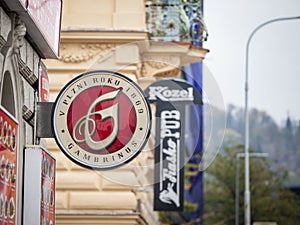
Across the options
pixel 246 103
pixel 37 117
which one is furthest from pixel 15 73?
pixel 246 103

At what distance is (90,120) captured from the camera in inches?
550

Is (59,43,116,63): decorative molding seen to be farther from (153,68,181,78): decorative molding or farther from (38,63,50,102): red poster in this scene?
(38,63,50,102): red poster

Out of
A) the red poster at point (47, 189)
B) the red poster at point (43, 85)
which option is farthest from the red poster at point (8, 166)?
the red poster at point (43, 85)

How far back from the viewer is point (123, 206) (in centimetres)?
2330

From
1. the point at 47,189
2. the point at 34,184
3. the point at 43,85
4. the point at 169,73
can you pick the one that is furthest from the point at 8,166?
the point at 169,73

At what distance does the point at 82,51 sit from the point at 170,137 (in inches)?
100

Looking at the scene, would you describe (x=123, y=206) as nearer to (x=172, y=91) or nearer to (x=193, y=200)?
(x=172, y=91)

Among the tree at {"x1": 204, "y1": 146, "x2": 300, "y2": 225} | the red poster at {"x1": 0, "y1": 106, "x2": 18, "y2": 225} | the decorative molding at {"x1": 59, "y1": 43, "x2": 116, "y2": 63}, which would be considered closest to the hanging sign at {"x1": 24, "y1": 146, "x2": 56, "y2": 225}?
the red poster at {"x1": 0, "y1": 106, "x2": 18, "y2": 225}

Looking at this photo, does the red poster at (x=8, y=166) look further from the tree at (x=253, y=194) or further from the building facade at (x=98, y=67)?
the tree at (x=253, y=194)

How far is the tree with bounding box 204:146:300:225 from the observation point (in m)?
63.8

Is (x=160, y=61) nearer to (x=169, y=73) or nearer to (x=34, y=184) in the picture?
(x=169, y=73)

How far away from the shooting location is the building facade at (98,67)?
76.3 feet

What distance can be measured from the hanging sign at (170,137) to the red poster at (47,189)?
8.96m

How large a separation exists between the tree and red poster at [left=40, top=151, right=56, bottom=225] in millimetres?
48263
